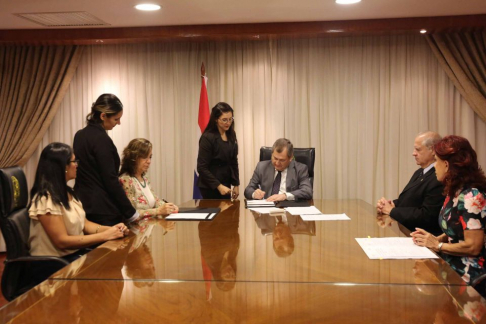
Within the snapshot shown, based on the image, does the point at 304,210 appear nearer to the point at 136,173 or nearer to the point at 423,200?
the point at 423,200

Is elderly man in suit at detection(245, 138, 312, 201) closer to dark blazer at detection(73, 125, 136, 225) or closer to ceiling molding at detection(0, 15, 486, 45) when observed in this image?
dark blazer at detection(73, 125, 136, 225)

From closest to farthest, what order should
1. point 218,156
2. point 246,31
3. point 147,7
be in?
point 218,156, point 147,7, point 246,31

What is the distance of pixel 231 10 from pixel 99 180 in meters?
2.19

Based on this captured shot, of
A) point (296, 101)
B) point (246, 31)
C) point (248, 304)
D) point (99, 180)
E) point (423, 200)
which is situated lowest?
point (248, 304)

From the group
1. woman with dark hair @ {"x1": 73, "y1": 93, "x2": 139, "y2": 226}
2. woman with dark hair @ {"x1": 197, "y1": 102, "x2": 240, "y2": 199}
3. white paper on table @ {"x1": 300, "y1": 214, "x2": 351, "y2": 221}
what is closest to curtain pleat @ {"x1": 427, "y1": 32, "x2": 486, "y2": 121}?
woman with dark hair @ {"x1": 197, "y1": 102, "x2": 240, "y2": 199}

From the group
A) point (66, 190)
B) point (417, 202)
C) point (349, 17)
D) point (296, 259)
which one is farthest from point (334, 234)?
point (349, 17)

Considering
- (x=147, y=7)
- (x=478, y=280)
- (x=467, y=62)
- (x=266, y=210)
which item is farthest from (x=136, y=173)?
(x=467, y=62)

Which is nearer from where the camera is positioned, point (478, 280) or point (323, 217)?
point (478, 280)

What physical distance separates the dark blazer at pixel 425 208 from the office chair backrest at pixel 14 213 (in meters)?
2.02

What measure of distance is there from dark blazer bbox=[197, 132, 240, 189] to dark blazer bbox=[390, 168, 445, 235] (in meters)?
1.59

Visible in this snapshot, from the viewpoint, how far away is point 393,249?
6.87 feet

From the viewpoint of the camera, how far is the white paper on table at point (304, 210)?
3.11 m

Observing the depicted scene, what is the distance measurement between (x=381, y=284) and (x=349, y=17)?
11.8ft

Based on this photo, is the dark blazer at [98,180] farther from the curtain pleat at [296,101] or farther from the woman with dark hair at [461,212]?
the curtain pleat at [296,101]
